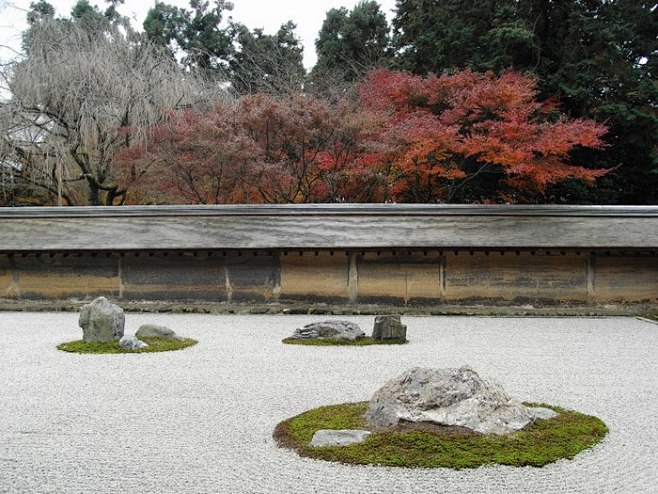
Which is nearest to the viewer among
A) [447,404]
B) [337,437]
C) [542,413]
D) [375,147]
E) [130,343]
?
[337,437]

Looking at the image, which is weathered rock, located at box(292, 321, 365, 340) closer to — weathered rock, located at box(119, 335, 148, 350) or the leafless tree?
weathered rock, located at box(119, 335, 148, 350)

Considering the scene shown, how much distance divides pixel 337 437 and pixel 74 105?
41.2 feet

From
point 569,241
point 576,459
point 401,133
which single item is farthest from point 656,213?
point 576,459

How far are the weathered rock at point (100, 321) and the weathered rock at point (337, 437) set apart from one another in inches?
168

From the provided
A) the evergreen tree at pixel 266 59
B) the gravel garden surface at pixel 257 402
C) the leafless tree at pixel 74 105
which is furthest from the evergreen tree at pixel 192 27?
the gravel garden surface at pixel 257 402

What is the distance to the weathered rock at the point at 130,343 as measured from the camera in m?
6.88

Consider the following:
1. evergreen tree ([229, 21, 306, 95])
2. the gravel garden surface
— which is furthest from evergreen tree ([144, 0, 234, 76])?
the gravel garden surface

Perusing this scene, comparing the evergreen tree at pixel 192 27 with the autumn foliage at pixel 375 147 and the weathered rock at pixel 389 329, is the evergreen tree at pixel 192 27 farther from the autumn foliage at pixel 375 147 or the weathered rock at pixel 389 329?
the weathered rock at pixel 389 329

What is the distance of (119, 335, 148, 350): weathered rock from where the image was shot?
22.6ft

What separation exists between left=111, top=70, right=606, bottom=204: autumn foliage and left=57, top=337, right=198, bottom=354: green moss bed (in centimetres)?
566

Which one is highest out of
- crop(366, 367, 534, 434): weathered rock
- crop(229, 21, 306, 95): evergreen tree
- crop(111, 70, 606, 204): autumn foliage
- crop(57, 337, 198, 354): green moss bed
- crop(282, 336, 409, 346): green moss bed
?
crop(229, 21, 306, 95): evergreen tree

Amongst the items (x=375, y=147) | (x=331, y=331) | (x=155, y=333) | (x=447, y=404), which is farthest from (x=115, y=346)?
A: (x=375, y=147)

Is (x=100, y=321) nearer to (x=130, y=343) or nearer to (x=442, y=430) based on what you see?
(x=130, y=343)

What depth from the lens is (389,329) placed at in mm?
7582
